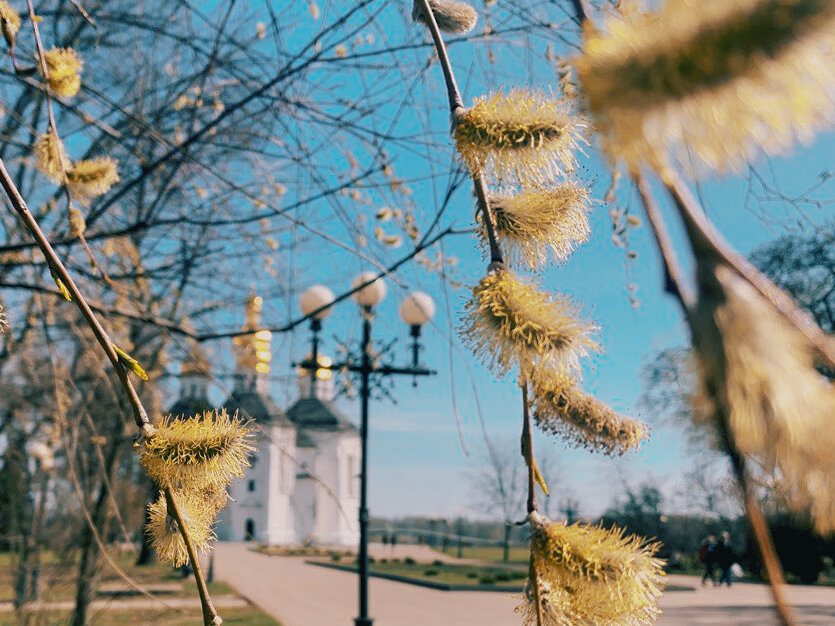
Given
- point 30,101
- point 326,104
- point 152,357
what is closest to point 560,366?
point 326,104

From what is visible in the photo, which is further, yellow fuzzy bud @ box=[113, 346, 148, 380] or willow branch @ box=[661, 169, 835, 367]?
yellow fuzzy bud @ box=[113, 346, 148, 380]

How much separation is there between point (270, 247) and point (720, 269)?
160 inches

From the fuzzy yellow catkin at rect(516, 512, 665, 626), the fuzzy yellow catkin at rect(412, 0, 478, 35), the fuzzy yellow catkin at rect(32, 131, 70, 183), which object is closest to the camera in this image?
the fuzzy yellow catkin at rect(516, 512, 665, 626)

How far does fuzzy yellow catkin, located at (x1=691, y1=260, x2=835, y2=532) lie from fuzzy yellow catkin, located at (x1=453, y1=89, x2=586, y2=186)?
39cm

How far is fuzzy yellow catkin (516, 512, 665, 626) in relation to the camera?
0.70m

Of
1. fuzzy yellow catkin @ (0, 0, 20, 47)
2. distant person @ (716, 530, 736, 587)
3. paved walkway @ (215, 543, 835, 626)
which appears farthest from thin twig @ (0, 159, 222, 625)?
distant person @ (716, 530, 736, 587)

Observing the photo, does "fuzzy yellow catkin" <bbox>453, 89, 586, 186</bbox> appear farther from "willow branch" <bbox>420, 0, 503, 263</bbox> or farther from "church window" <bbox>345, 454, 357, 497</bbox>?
"church window" <bbox>345, 454, 357, 497</bbox>

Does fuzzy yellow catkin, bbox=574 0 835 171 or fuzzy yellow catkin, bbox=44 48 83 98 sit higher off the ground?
fuzzy yellow catkin, bbox=44 48 83 98

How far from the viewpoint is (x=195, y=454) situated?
2.84 ft

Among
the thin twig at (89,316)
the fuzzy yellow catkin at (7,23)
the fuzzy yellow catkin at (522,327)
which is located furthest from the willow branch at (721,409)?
the fuzzy yellow catkin at (7,23)

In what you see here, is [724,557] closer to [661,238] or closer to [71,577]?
[71,577]

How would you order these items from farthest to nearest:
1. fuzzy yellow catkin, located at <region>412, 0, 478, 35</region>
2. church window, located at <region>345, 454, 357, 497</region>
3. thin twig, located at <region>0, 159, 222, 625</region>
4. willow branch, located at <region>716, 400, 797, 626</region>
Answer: church window, located at <region>345, 454, 357, 497</region> → fuzzy yellow catkin, located at <region>412, 0, 478, 35</region> → thin twig, located at <region>0, 159, 222, 625</region> → willow branch, located at <region>716, 400, 797, 626</region>

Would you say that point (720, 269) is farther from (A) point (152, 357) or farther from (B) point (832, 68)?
(A) point (152, 357)

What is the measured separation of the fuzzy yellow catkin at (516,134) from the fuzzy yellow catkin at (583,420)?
21 centimetres
